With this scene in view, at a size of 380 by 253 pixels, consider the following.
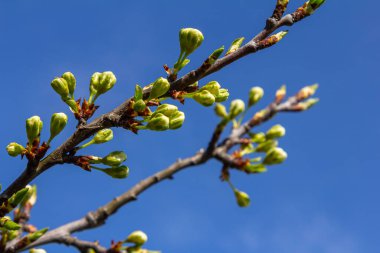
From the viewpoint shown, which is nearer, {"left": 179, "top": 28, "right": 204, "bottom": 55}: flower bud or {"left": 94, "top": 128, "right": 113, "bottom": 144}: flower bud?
{"left": 179, "top": 28, "right": 204, "bottom": 55}: flower bud

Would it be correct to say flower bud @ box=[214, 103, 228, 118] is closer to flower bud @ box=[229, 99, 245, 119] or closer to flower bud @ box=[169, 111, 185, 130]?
flower bud @ box=[229, 99, 245, 119]

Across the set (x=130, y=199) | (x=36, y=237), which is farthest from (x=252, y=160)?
(x=36, y=237)

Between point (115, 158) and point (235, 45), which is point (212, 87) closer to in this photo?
point (235, 45)

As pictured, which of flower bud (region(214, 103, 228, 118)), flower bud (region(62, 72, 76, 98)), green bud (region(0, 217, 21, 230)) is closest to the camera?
flower bud (region(214, 103, 228, 118))

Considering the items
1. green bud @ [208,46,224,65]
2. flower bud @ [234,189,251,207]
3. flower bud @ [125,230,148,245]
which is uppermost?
green bud @ [208,46,224,65]

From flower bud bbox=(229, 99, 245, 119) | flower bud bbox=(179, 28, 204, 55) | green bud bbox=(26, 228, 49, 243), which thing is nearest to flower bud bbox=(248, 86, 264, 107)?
flower bud bbox=(229, 99, 245, 119)

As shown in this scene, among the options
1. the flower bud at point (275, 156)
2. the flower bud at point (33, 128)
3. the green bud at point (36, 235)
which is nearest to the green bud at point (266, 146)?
the flower bud at point (275, 156)
